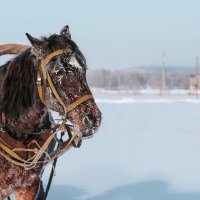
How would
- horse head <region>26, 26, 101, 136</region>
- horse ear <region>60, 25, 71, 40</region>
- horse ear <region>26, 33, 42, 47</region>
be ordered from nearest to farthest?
horse head <region>26, 26, 101, 136</region>
horse ear <region>26, 33, 42, 47</region>
horse ear <region>60, 25, 71, 40</region>

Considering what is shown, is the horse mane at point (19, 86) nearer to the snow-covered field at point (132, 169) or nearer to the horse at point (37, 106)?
the horse at point (37, 106)

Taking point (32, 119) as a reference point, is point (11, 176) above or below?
below

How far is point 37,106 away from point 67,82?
395 millimetres

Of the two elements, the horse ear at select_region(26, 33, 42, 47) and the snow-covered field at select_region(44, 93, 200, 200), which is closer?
the horse ear at select_region(26, 33, 42, 47)

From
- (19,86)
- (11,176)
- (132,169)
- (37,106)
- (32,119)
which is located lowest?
(132,169)

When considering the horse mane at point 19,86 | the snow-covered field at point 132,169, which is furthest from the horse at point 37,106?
the snow-covered field at point 132,169

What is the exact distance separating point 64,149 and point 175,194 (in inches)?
147

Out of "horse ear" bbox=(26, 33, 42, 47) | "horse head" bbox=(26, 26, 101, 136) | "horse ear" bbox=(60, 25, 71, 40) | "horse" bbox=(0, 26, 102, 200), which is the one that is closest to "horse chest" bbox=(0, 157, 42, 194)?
"horse" bbox=(0, 26, 102, 200)

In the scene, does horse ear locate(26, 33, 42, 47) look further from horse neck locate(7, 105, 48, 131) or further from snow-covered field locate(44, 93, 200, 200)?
snow-covered field locate(44, 93, 200, 200)

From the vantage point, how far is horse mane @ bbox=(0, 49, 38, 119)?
373 centimetres

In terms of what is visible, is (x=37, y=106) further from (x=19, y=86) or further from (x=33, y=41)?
(x=33, y=41)

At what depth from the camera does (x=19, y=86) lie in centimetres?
379

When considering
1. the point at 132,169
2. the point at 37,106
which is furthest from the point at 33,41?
the point at 132,169

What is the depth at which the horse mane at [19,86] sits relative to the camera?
373 centimetres
